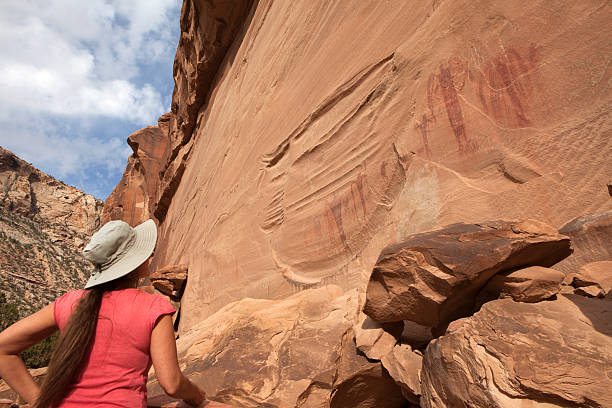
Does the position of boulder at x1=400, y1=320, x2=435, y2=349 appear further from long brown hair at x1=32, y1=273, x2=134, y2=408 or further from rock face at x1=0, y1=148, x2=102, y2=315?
rock face at x1=0, y1=148, x2=102, y2=315

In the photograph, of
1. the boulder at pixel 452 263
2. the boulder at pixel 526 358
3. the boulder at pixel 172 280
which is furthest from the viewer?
the boulder at pixel 172 280

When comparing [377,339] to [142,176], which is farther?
[142,176]

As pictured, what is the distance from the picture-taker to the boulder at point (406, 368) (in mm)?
1365

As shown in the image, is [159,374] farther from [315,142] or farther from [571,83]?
[315,142]

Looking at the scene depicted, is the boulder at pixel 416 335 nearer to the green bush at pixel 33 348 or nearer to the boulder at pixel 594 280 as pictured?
the boulder at pixel 594 280

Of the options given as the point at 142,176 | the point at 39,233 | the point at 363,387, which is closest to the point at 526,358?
the point at 363,387

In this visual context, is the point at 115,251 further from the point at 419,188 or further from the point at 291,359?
the point at 419,188

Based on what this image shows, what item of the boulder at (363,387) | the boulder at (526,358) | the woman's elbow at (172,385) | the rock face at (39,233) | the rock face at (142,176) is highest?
the rock face at (39,233)

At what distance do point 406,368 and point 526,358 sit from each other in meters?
0.54

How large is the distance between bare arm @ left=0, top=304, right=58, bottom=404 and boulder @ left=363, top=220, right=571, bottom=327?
3.79 feet

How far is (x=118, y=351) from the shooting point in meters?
1.10

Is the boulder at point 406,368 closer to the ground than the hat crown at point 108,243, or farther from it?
closer to the ground

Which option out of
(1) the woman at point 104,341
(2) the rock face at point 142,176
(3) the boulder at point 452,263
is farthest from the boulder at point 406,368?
(2) the rock face at point 142,176

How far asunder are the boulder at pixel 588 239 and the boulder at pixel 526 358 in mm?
300
